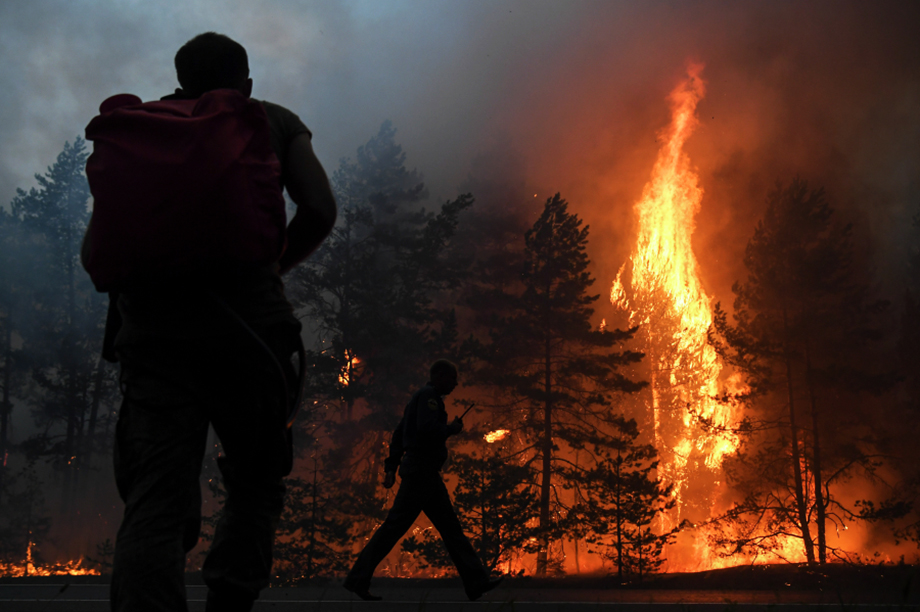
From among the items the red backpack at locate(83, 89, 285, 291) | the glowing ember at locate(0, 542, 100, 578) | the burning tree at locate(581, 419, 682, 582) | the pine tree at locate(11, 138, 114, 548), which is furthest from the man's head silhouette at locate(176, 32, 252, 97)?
the pine tree at locate(11, 138, 114, 548)

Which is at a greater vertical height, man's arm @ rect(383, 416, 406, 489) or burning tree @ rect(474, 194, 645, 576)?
burning tree @ rect(474, 194, 645, 576)

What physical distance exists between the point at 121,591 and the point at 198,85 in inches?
60.3

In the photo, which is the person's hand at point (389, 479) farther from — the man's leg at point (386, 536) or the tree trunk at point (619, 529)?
the tree trunk at point (619, 529)

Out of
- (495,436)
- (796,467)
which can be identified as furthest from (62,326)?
(796,467)

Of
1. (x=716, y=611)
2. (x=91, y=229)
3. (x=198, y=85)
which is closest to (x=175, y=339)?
(x=91, y=229)

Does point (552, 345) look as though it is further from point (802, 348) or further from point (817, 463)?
point (817, 463)

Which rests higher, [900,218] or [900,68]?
[900,68]

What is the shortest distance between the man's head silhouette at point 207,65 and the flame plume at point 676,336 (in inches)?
1439

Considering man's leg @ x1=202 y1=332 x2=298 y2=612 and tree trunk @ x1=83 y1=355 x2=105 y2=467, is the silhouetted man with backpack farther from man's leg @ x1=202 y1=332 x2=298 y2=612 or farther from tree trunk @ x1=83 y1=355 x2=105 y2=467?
tree trunk @ x1=83 y1=355 x2=105 y2=467

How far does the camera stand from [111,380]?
→ 100 feet

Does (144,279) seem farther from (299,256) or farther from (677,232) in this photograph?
(677,232)

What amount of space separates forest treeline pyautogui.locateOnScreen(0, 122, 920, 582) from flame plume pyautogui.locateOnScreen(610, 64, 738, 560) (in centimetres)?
881

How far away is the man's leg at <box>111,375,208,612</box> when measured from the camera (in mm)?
1660

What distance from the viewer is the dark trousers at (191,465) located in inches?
66.6
